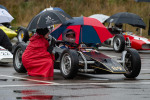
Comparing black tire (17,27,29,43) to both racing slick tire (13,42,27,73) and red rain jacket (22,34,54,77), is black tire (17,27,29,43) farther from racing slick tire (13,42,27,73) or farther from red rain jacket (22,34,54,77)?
red rain jacket (22,34,54,77)

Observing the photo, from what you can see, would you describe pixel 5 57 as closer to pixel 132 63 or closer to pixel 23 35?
pixel 132 63

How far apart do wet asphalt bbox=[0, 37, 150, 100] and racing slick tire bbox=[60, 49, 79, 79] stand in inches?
7.7

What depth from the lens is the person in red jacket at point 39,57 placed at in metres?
12.7

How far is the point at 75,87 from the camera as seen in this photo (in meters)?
10.8

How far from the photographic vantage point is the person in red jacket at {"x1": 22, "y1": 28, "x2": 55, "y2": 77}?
12.7 metres

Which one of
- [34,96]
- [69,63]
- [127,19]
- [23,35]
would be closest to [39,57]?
[69,63]

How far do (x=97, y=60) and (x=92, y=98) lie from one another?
328cm

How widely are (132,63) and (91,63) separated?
3.51 feet

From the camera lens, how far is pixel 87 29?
46.4ft

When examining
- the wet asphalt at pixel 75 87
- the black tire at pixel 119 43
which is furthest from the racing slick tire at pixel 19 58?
the black tire at pixel 119 43

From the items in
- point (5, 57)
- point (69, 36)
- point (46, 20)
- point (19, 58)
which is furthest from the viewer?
point (5, 57)

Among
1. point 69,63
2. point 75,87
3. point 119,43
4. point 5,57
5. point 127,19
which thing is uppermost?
point 127,19

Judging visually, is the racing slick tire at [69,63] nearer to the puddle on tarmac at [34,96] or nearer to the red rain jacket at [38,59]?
the red rain jacket at [38,59]

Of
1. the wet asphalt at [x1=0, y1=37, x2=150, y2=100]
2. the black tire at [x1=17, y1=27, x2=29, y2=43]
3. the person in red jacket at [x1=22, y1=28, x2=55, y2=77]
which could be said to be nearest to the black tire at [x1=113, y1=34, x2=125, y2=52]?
the black tire at [x1=17, y1=27, x2=29, y2=43]
